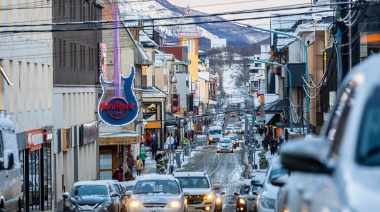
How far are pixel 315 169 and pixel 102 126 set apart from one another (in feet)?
188

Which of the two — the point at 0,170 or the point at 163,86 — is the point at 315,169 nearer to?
the point at 0,170

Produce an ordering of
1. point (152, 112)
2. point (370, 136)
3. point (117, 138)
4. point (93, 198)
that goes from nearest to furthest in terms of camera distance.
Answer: point (370, 136) → point (93, 198) → point (117, 138) → point (152, 112)

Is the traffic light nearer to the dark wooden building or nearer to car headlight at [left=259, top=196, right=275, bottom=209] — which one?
the dark wooden building

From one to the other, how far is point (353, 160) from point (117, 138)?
54.7 metres

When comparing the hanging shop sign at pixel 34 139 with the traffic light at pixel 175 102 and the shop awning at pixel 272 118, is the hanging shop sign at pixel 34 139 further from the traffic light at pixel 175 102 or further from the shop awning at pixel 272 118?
the traffic light at pixel 175 102

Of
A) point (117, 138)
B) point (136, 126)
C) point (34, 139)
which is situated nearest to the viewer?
point (34, 139)

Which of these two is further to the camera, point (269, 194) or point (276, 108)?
point (276, 108)

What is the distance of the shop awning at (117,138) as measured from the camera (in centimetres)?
5828

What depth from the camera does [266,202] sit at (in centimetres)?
1723

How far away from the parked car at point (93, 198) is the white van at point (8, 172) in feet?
17.8

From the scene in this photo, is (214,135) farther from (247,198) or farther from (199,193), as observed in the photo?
(247,198)

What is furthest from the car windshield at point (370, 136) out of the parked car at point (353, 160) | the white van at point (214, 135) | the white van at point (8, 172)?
the white van at point (214, 135)

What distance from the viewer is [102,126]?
62.3 meters

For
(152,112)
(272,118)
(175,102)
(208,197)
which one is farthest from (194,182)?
(175,102)
